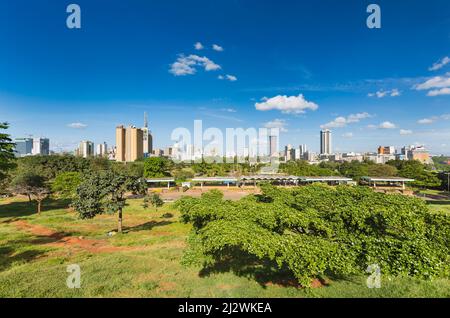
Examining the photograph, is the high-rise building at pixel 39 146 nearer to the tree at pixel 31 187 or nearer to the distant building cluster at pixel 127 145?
the distant building cluster at pixel 127 145

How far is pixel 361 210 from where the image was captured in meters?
7.98

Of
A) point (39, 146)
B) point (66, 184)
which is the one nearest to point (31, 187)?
point (66, 184)

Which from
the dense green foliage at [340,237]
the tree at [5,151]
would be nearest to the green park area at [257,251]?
the dense green foliage at [340,237]

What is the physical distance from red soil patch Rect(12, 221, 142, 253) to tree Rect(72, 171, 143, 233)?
200 centimetres

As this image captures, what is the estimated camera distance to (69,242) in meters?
16.6

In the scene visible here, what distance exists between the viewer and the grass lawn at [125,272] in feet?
28.6

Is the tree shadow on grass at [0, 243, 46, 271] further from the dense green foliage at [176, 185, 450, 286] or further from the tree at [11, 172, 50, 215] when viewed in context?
the tree at [11, 172, 50, 215]

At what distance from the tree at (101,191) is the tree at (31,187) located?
15.5 meters

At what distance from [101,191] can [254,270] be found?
13606 mm

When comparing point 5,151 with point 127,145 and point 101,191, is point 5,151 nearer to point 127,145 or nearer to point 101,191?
point 101,191

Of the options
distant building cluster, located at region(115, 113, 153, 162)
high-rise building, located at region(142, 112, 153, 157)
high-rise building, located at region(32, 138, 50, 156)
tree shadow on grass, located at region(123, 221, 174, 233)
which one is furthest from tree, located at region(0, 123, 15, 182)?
high-rise building, located at region(32, 138, 50, 156)

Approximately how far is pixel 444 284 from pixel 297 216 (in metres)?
7.75

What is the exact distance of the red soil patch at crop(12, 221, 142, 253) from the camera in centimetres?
1503
